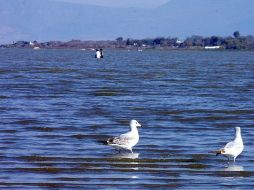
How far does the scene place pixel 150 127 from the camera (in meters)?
23.5

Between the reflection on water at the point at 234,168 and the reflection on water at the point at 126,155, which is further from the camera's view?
the reflection on water at the point at 126,155

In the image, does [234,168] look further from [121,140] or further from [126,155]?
[121,140]

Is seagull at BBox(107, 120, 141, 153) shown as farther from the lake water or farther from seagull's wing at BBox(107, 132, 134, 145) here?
the lake water

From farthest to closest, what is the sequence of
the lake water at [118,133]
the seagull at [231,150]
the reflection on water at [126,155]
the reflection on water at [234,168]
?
the reflection on water at [126,155], the seagull at [231,150], the reflection on water at [234,168], the lake water at [118,133]

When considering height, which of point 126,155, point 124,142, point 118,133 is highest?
point 124,142

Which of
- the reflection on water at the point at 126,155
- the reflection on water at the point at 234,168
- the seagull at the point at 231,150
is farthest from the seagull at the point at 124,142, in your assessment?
the reflection on water at the point at 234,168

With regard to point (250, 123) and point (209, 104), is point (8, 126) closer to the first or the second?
point (250, 123)

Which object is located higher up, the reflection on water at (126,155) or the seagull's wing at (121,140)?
the seagull's wing at (121,140)

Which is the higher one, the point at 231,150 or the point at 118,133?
the point at 231,150

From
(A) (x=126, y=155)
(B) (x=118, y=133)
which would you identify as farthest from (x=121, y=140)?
(B) (x=118, y=133)

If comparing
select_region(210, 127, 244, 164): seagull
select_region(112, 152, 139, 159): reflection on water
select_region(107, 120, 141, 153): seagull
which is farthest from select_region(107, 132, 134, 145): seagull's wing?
select_region(210, 127, 244, 164): seagull

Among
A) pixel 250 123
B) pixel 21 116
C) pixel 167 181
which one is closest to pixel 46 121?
pixel 21 116

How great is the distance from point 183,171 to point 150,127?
24.6 feet

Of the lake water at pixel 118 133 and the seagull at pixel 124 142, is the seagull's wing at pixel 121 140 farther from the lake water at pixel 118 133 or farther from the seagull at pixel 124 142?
the lake water at pixel 118 133
